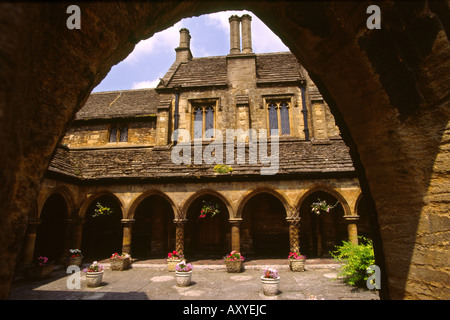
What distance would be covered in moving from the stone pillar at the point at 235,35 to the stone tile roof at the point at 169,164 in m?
7.43

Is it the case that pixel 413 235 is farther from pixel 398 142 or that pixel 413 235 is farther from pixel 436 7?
pixel 436 7

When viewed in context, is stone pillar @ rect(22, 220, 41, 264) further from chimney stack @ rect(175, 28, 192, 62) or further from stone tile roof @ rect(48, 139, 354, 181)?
chimney stack @ rect(175, 28, 192, 62)

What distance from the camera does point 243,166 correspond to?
10.8 metres

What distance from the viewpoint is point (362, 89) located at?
1.91 m

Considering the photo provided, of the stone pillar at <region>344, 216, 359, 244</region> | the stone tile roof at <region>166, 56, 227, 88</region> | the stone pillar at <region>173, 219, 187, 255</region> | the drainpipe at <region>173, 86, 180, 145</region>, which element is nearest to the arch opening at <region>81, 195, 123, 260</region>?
the stone pillar at <region>173, 219, 187, 255</region>

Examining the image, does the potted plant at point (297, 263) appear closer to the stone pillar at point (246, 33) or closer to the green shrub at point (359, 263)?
the green shrub at point (359, 263)

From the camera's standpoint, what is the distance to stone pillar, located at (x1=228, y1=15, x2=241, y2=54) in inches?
631

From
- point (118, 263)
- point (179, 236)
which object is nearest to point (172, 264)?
point (179, 236)

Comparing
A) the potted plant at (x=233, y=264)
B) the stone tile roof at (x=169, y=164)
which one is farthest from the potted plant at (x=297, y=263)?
the stone tile roof at (x=169, y=164)

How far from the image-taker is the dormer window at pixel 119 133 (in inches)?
594

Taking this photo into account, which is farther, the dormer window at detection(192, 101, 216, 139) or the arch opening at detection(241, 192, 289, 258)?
the dormer window at detection(192, 101, 216, 139)

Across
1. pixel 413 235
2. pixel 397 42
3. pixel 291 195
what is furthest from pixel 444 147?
pixel 291 195

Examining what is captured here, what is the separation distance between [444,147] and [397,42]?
0.81m

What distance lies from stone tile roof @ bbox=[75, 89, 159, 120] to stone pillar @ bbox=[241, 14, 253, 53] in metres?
6.83
